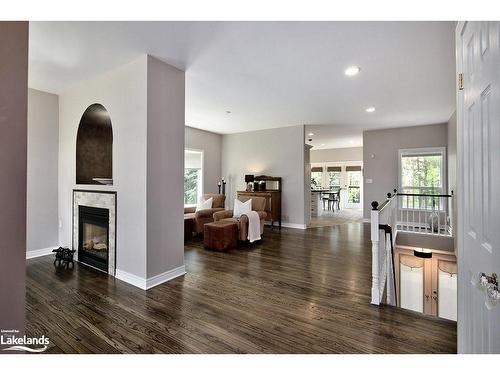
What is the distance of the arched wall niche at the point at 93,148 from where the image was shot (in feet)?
12.1

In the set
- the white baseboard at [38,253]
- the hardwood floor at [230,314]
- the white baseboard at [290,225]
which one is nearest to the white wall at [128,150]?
the hardwood floor at [230,314]

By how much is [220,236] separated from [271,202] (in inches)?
93.7

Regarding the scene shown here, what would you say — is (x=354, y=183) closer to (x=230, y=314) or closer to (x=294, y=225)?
(x=294, y=225)

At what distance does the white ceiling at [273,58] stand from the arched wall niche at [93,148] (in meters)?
0.59

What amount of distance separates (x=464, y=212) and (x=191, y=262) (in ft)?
10.7

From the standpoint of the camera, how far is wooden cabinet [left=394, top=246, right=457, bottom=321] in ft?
17.2

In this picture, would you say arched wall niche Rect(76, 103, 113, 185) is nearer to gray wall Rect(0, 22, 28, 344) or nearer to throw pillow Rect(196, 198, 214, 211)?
throw pillow Rect(196, 198, 214, 211)

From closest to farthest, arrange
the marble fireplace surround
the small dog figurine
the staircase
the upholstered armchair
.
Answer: the marble fireplace surround → the small dog figurine → the upholstered armchair → the staircase

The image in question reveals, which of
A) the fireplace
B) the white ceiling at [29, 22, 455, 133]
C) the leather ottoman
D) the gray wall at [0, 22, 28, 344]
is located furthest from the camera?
the leather ottoman

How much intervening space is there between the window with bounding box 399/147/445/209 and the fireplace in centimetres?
684

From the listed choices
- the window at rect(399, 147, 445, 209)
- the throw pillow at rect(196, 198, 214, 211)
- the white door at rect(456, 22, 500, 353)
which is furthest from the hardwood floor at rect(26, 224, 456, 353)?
the window at rect(399, 147, 445, 209)

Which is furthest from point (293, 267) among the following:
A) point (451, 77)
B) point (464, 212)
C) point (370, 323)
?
point (451, 77)

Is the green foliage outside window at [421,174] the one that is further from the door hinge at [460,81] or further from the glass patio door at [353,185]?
the door hinge at [460,81]

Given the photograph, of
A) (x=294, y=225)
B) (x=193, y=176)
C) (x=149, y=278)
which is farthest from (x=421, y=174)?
(x=149, y=278)
